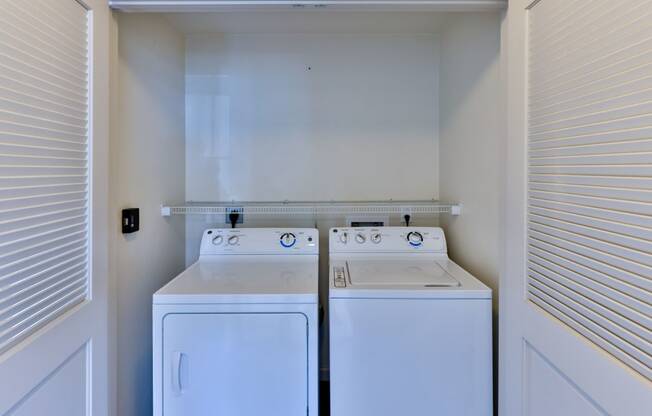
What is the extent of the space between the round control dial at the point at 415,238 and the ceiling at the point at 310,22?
1.27 metres

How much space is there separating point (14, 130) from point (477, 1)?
1417 mm

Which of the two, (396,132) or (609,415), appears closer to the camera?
(609,415)

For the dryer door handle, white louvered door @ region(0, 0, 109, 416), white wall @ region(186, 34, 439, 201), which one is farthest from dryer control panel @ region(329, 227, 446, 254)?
white louvered door @ region(0, 0, 109, 416)

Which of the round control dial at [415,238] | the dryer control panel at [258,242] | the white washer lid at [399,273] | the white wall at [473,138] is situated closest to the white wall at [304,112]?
the white wall at [473,138]

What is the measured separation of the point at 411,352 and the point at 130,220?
1.33m

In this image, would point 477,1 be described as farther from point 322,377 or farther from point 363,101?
point 322,377

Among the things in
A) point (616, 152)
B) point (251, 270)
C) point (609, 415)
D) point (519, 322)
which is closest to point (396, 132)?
point (251, 270)

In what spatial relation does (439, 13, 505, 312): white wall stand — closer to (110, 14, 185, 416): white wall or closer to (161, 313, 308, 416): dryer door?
(161, 313, 308, 416): dryer door

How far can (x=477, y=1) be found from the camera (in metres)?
1.19

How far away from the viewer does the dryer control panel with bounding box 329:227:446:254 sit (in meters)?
1.98

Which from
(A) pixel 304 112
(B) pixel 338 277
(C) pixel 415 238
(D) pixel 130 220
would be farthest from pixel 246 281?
(A) pixel 304 112

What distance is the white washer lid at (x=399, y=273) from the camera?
1.48 metres

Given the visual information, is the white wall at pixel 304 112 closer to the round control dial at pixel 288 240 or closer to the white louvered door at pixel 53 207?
the round control dial at pixel 288 240

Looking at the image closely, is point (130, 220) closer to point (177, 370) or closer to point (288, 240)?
point (177, 370)
